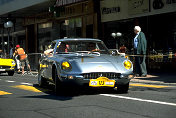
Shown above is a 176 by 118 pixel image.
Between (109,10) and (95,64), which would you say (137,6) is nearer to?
(109,10)

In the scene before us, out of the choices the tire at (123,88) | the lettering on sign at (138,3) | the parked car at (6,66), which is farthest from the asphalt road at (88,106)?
the lettering on sign at (138,3)

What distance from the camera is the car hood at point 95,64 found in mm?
8531

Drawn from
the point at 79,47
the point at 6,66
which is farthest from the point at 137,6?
the point at 79,47

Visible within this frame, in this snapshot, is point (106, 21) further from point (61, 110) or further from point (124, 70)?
point (61, 110)

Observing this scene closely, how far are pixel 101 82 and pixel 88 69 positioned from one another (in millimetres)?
407

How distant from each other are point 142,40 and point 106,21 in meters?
8.89

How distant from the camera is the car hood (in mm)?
8531

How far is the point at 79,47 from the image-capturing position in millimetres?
10148

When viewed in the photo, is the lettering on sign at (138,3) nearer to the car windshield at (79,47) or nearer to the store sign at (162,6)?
the store sign at (162,6)

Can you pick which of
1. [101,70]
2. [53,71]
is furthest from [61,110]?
[53,71]

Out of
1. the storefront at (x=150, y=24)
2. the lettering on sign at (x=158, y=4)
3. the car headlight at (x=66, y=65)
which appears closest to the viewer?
the car headlight at (x=66, y=65)

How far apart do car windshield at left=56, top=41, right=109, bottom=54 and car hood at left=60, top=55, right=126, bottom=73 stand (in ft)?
2.70

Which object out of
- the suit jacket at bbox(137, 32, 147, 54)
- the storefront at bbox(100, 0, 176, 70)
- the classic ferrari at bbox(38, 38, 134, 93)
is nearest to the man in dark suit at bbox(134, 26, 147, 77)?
the suit jacket at bbox(137, 32, 147, 54)

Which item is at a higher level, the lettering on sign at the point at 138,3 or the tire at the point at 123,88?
the lettering on sign at the point at 138,3
